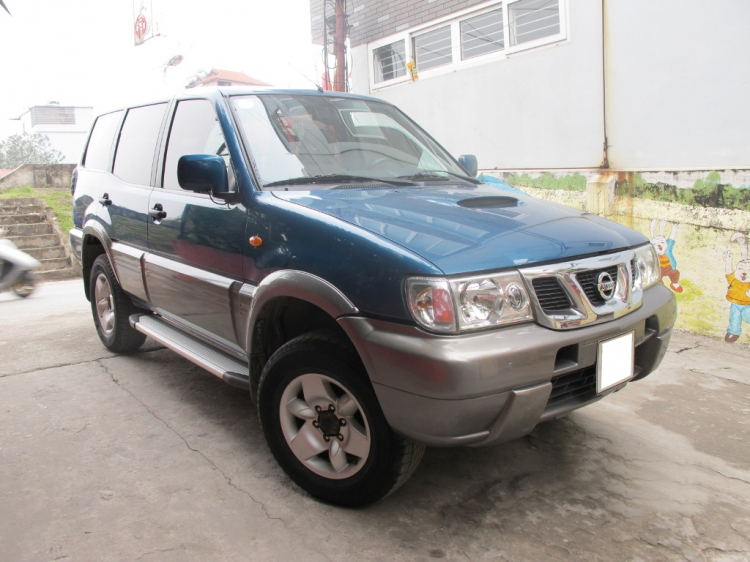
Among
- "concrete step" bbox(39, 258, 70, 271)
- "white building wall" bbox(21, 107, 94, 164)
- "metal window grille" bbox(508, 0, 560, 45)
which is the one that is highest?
"white building wall" bbox(21, 107, 94, 164)

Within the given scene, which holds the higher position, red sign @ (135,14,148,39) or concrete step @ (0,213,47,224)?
red sign @ (135,14,148,39)

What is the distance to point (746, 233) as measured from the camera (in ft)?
15.5

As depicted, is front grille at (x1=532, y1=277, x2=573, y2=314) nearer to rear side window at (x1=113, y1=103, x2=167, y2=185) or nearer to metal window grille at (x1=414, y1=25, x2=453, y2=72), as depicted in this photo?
rear side window at (x1=113, y1=103, x2=167, y2=185)

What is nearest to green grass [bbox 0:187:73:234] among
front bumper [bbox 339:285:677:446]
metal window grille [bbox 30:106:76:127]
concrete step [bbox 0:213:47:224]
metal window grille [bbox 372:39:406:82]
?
concrete step [bbox 0:213:47:224]

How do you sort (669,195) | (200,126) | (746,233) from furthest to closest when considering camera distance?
(669,195)
(746,233)
(200,126)

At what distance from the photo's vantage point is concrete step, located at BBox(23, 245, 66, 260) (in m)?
11.8

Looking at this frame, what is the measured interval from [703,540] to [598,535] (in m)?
0.38

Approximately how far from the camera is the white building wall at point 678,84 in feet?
16.5

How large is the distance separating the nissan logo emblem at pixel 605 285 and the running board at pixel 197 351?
160cm

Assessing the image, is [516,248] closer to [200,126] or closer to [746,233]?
[200,126]

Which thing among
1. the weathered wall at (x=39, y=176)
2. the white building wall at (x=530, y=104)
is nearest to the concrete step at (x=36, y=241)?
the weathered wall at (x=39, y=176)

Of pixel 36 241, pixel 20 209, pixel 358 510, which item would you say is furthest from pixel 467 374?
pixel 20 209

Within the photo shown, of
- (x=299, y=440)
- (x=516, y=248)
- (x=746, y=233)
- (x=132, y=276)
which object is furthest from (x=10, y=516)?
(x=746, y=233)

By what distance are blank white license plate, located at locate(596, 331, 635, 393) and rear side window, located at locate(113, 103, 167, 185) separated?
2.83m
